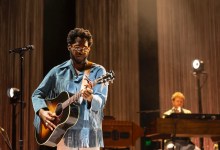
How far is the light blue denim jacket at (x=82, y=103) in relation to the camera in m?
3.46

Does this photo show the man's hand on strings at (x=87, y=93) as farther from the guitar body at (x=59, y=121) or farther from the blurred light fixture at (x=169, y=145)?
the blurred light fixture at (x=169, y=145)

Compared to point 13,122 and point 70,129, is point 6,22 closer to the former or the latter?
point 13,122

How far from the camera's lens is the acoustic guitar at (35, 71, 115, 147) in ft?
11.5

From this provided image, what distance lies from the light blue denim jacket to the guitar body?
0.04 meters

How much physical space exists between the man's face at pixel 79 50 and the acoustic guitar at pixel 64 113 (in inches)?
9.1

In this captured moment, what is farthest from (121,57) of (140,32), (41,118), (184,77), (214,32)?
(41,118)

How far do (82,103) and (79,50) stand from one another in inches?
16.7

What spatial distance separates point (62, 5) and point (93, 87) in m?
5.38

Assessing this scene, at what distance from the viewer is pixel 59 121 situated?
12.0ft

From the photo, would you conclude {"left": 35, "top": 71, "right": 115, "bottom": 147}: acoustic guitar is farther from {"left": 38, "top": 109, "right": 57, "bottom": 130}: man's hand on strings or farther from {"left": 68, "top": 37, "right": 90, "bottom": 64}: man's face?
{"left": 68, "top": 37, "right": 90, "bottom": 64}: man's face

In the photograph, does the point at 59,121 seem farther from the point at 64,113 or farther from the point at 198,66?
the point at 198,66

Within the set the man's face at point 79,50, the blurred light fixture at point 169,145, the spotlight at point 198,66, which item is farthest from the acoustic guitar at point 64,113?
the spotlight at point 198,66

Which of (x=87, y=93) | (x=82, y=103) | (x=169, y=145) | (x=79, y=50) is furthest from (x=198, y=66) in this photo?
(x=87, y=93)

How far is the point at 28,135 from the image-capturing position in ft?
26.9
